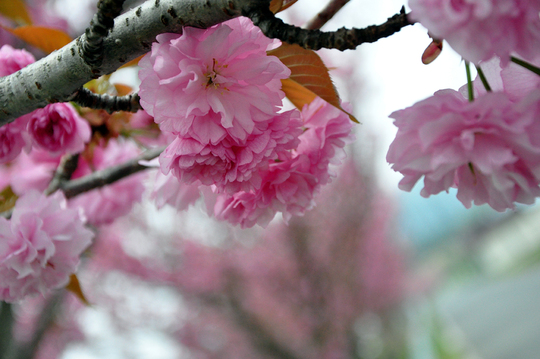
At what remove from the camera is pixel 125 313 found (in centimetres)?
400

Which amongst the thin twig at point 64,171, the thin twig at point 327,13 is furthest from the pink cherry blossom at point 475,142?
the thin twig at point 64,171

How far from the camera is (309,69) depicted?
1.13 ft

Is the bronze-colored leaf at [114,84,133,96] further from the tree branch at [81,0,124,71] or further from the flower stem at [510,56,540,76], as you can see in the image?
the flower stem at [510,56,540,76]

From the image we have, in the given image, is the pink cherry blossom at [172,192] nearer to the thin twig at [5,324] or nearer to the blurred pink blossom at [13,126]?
the blurred pink blossom at [13,126]

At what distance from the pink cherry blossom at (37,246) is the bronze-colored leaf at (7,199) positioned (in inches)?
9.5

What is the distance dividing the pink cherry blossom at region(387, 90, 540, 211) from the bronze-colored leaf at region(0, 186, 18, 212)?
0.73 m

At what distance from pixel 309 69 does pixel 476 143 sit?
0.55 ft

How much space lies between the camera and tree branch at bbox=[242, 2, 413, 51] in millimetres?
255

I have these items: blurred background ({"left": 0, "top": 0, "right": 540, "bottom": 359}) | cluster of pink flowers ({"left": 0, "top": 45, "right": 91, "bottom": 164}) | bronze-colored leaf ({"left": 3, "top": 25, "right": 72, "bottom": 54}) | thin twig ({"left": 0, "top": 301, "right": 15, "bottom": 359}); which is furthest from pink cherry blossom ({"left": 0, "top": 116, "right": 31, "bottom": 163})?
blurred background ({"left": 0, "top": 0, "right": 540, "bottom": 359})

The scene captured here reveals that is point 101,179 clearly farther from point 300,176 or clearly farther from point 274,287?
point 274,287

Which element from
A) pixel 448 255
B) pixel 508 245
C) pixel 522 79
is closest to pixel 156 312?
pixel 522 79

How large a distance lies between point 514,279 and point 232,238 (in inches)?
259

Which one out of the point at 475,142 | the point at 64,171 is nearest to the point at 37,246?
the point at 64,171

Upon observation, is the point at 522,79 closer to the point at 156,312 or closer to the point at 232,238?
the point at 232,238
